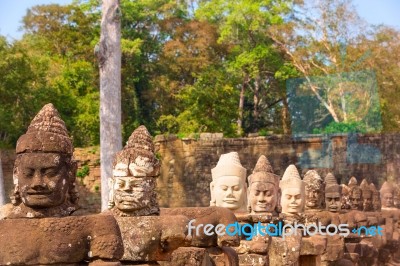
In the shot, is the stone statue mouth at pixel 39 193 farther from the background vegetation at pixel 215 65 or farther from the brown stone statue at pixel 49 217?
the background vegetation at pixel 215 65

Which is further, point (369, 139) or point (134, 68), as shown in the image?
point (134, 68)

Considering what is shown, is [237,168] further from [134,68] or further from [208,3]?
[208,3]

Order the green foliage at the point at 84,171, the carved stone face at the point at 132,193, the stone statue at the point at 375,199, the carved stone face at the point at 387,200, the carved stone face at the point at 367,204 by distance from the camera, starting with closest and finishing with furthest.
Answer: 1. the carved stone face at the point at 132,193
2. the carved stone face at the point at 367,204
3. the stone statue at the point at 375,199
4. the carved stone face at the point at 387,200
5. the green foliage at the point at 84,171

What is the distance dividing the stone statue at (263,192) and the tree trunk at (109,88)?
6873mm

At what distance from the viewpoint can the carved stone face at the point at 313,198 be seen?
9.25 meters

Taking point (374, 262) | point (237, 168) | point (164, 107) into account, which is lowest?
point (374, 262)

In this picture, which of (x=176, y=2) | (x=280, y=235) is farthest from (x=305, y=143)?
(x=280, y=235)

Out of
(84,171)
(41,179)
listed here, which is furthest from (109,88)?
(84,171)

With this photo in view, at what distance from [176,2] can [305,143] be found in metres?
10.2

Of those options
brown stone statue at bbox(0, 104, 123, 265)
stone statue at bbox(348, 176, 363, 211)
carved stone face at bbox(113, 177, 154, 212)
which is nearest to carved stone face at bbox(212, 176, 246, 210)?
carved stone face at bbox(113, 177, 154, 212)

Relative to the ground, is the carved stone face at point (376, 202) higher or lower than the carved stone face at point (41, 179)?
lower

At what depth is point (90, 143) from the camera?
29500mm

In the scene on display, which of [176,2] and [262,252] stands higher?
[176,2]

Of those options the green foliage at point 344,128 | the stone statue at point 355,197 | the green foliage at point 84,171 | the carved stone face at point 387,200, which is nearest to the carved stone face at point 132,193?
the stone statue at point 355,197
